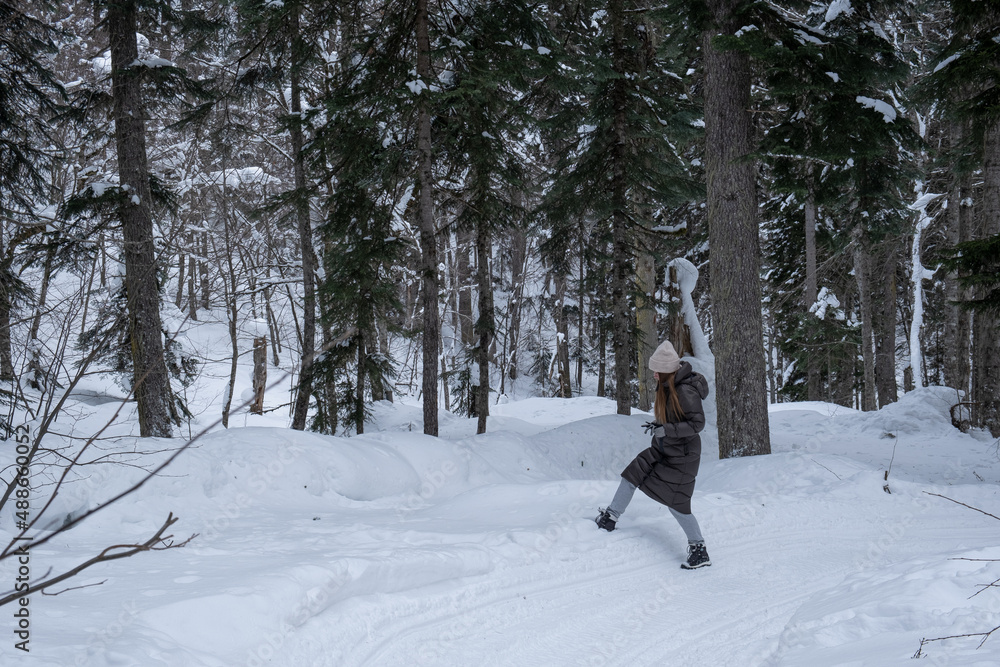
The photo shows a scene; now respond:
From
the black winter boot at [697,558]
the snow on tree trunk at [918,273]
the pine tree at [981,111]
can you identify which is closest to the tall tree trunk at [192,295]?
the black winter boot at [697,558]

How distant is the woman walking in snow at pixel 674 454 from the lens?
557 centimetres

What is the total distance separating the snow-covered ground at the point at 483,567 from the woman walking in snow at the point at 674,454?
0.31m

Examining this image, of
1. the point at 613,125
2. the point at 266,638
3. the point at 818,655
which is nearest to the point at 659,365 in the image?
the point at 818,655

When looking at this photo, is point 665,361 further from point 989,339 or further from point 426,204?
point 989,339

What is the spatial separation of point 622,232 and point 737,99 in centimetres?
345

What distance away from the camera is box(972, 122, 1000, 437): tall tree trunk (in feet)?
32.3

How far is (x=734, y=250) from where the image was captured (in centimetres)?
895

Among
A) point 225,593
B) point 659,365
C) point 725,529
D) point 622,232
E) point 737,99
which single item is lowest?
point 725,529

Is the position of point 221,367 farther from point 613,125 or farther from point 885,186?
point 885,186

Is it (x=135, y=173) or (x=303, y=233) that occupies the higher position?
(x=135, y=173)

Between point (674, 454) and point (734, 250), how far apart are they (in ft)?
14.5

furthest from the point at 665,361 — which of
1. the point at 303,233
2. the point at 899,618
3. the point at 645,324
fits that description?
the point at 645,324

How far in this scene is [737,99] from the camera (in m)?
9.08

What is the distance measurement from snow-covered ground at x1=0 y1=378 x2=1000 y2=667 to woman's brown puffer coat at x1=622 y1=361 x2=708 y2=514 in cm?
59
